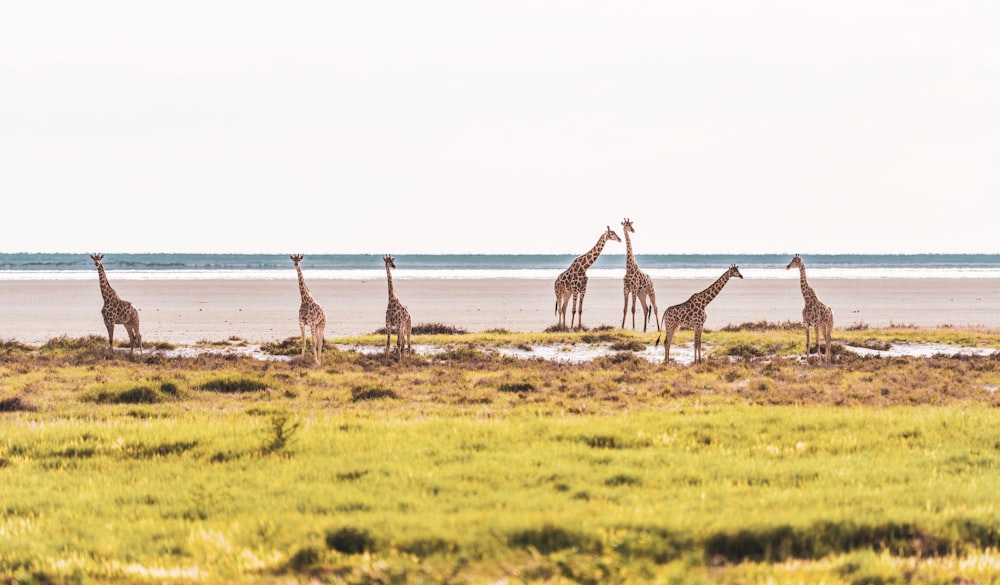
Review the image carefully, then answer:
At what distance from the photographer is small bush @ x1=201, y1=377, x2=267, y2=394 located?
1978 cm

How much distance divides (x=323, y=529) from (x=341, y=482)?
1756 millimetres

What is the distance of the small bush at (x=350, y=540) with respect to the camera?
7.97m

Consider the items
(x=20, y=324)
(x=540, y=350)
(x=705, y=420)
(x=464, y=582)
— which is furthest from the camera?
(x=20, y=324)

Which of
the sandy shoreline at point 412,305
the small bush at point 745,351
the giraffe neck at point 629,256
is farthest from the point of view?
the sandy shoreline at point 412,305

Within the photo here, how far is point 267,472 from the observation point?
34.3ft

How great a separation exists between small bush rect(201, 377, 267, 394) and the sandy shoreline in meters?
12.9

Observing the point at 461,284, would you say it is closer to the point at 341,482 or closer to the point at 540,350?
the point at 540,350

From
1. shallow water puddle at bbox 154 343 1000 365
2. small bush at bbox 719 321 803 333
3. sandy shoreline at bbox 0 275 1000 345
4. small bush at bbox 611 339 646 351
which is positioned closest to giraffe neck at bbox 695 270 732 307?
shallow water puddle at bbox 154 343 1000 365

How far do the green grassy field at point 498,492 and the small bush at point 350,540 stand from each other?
0.07 feet

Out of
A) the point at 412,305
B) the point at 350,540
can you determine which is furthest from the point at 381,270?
the point at 350,540

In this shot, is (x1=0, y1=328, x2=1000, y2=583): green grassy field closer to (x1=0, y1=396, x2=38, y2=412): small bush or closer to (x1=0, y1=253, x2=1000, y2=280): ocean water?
(x1=0, y1=396, x2=38, y2=412): small bush

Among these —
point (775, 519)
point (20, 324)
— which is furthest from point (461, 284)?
point (775, 519)

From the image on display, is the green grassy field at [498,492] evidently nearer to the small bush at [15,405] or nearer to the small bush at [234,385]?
the small bush at [15,405]

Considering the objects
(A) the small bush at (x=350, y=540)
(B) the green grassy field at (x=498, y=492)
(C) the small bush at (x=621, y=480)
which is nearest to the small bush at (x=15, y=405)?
(B) the green grassy field at (x=498, y=492)
